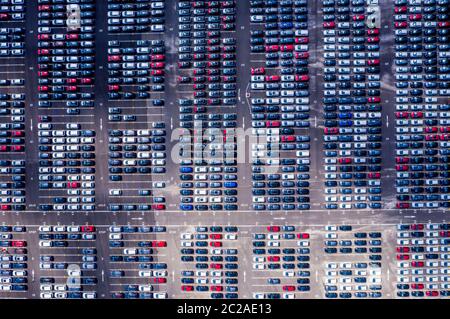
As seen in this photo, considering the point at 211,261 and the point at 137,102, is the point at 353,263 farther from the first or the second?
the point at 137,102

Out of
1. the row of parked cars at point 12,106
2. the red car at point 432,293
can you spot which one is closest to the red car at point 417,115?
the red car at point 432,293

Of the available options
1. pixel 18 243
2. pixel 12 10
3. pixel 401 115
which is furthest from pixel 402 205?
pixel 12 10

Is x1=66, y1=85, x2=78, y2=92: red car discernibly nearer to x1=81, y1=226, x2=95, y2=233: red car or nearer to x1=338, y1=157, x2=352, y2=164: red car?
x1=81, y1=226, x2=95, y2=233: red car

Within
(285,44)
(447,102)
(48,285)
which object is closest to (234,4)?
(285,44)

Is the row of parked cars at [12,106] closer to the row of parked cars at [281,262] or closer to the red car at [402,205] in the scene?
the row of parked cars at [281,262]

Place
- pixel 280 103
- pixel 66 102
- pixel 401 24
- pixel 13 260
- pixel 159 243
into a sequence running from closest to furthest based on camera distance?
pixel 401 24 < pixel 280 103 < pixel 159 243 < pixel 66 102 < pixel 13 260

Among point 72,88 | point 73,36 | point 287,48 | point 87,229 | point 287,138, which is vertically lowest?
point 87,229

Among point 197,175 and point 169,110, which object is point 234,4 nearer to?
point 169,110
